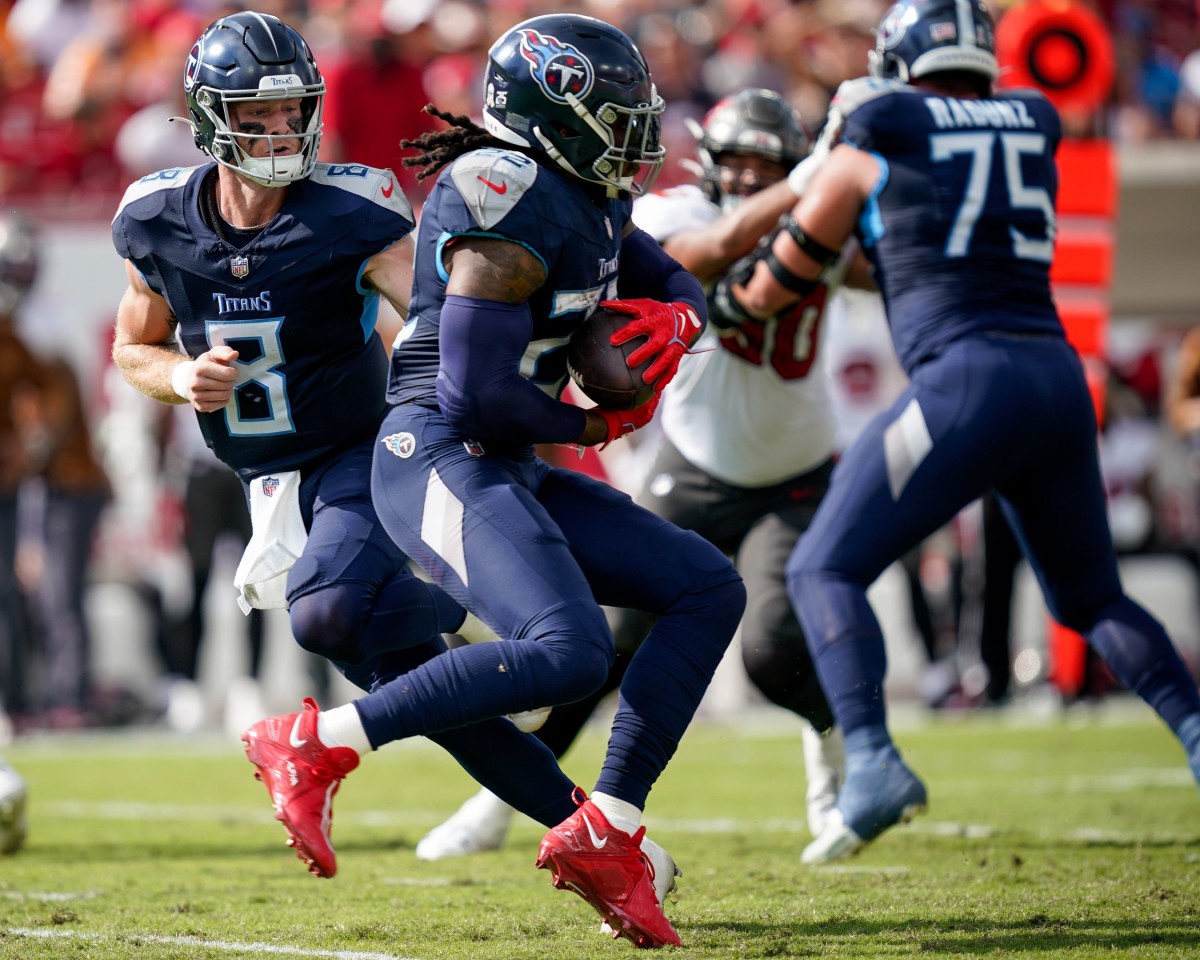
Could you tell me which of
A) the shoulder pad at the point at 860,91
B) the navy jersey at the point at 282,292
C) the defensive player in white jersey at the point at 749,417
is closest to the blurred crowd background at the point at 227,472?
the defensive player in white jersey at the point at 749,417

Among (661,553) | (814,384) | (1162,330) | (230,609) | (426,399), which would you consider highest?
(426,399)

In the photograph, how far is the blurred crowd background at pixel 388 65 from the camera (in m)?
10.5

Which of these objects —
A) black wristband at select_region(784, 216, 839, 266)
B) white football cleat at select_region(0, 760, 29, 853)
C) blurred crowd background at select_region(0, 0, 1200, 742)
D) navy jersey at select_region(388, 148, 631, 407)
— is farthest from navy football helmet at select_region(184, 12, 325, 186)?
blurred crowd background at select_region(0, 0, 1200, 742)

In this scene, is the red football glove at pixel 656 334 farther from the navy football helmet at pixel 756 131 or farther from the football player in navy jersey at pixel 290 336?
the navy football helmet at pixel 756 131

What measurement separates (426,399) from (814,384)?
209 centimetres

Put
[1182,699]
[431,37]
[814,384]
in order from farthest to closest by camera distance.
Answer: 1. [431,37]
2. [814,384]
3. [1182,699]

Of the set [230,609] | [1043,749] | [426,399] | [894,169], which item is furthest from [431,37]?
[426,399]

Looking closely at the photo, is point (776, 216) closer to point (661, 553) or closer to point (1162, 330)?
point (661, 553)

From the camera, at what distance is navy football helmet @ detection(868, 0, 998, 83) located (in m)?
4.71

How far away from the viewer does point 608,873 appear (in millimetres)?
3410

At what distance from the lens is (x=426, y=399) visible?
374 cm

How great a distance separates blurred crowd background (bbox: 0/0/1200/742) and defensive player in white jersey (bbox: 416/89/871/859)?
3506mm

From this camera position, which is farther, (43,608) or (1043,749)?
(43,608)

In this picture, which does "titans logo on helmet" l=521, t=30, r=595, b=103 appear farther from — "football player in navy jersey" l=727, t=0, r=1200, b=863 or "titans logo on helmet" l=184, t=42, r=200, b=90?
"football player in navy jersey" l=727, t=0, r=1200, b=863
